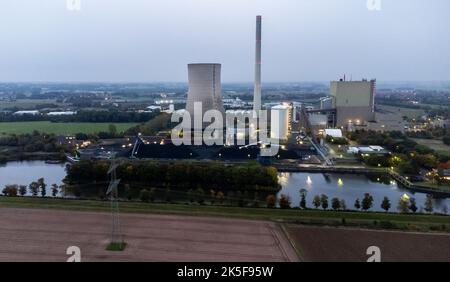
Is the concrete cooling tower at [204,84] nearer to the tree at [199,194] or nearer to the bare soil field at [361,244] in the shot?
the tree at [199,194]

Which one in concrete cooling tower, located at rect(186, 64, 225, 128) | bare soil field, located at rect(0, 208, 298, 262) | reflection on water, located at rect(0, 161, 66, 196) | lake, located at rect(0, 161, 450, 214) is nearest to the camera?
bare soil field, located at rect(0, 208, 298, 262)

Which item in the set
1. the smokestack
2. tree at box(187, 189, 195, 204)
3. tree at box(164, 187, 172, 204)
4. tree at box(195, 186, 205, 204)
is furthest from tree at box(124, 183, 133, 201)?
the smokestack

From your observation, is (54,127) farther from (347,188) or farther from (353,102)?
(353,102)

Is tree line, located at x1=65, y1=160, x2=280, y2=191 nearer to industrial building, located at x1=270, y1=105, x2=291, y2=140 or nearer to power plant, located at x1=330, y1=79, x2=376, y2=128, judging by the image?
industrial building, located at x1=270, y1=105, x2=291, y2=140

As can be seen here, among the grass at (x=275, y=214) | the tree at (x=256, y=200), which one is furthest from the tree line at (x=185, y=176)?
the grass at (x=275, y=214)

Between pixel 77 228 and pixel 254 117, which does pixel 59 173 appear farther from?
pixel 254 117

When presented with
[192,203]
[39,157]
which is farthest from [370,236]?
[39,157]
